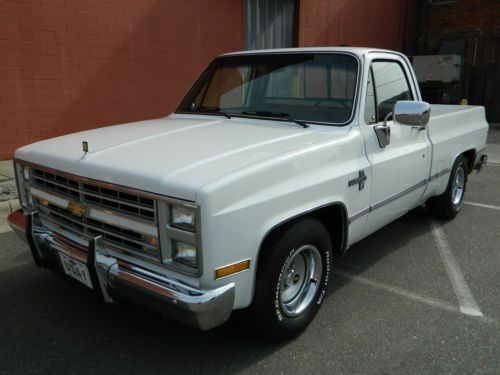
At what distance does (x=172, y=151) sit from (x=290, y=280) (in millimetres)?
1101

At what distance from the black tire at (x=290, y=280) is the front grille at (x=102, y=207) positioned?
2.09 ft

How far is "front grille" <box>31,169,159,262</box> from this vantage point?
2.48 m

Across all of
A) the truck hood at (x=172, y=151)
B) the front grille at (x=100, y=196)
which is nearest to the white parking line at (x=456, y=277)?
the truck hood at (x=172, y=151)

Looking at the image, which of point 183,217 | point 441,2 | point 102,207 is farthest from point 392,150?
point 441,2

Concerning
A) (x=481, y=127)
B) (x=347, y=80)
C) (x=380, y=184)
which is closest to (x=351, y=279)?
(x=380, y=184)

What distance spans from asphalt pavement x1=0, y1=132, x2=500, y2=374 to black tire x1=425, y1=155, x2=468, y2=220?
1.05m

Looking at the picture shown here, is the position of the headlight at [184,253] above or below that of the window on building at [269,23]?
below

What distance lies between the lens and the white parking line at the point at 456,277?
3.41 metres

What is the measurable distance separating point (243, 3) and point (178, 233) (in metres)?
9.19

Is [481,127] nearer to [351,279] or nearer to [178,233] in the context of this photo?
[351,279]

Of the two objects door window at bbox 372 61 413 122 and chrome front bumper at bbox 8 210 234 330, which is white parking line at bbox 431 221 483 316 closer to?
door window at bbox 372 61 413 122

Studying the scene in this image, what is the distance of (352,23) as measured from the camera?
1410 cm

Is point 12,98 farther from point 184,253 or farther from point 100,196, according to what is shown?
point 184,253

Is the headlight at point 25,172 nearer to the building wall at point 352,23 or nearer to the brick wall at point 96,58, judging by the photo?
the brick wall at point 96,58
